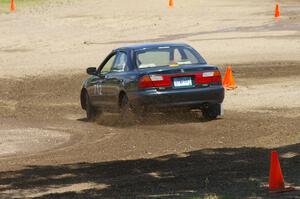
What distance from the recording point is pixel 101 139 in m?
17.9

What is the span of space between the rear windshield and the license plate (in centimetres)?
47

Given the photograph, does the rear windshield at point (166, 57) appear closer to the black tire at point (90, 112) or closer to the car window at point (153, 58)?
the car window at point (153, 58)

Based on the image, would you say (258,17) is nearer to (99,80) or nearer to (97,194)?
(99,80)

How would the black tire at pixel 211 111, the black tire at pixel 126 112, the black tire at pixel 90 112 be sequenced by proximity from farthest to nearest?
the black tire at pixel 90 112
the black tire at pixel 211 111
the black tire at pixel 126 112

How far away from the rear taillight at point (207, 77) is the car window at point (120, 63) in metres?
1.55

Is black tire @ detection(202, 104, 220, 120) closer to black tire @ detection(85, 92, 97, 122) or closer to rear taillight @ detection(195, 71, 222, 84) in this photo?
rear taillight @ detection(195, 71, 222, 84)

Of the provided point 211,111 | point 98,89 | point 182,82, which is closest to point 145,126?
point 182,82

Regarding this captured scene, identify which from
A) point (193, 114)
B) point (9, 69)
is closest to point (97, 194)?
point (193, 114)

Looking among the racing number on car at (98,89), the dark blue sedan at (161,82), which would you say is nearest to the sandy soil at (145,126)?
the dark blue sedan at (161,82)

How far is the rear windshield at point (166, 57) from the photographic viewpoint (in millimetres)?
19562

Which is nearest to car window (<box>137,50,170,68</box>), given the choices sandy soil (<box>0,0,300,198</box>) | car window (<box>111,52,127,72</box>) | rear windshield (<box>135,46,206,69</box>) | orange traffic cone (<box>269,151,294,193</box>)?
rear windshield (<box>135,46,206,69</box>)

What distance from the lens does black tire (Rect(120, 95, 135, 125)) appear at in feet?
64.1

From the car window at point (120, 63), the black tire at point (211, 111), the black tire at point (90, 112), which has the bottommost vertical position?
the black tire at point (90, 112)

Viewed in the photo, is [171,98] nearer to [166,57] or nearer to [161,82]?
[161,82]
